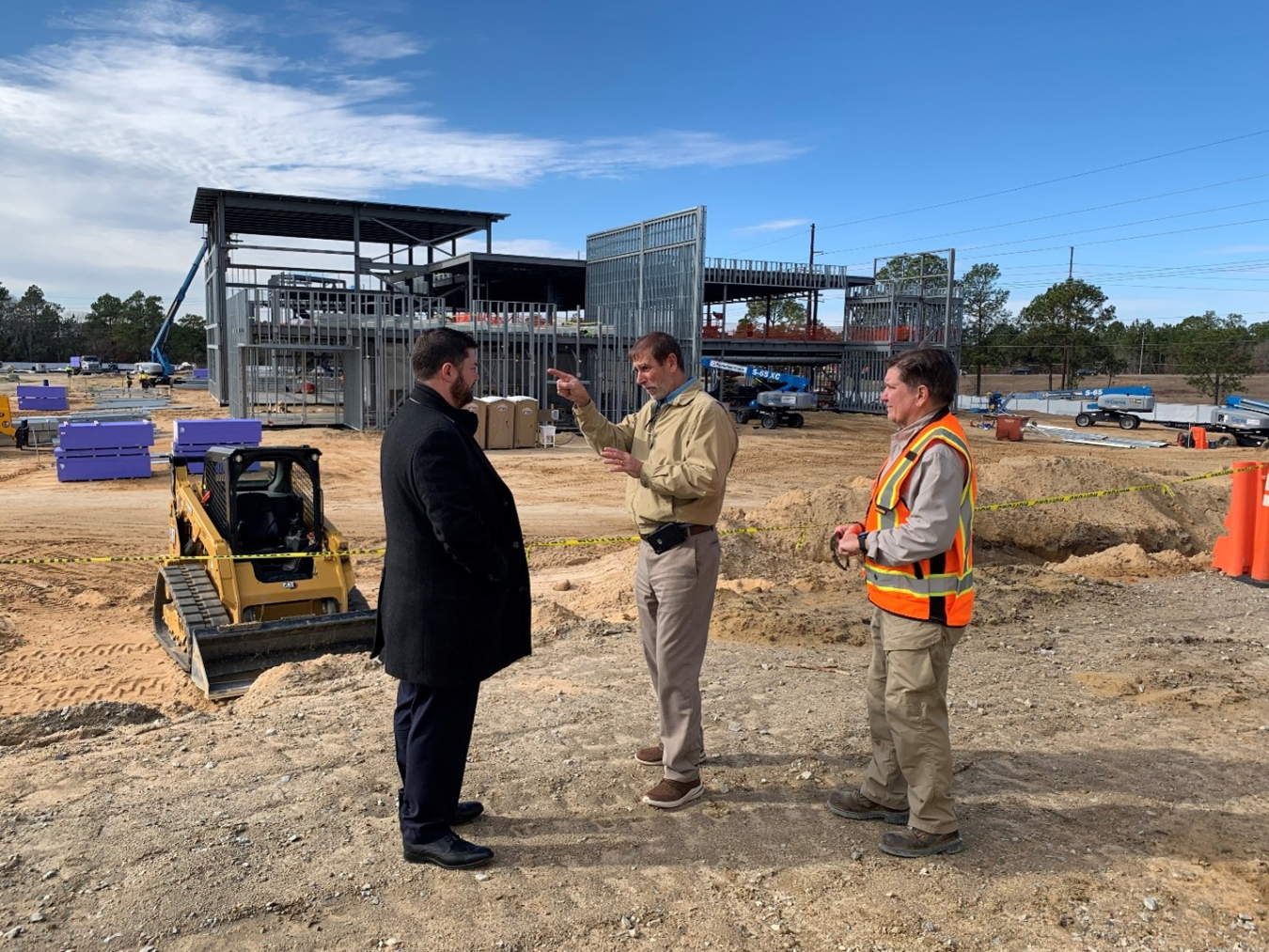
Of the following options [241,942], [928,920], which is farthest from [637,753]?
[241,942]

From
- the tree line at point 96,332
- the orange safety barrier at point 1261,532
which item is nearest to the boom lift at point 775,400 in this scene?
the orange safety barrier at point 1261,532

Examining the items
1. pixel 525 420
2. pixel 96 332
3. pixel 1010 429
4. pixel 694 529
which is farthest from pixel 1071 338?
pixel 96 332

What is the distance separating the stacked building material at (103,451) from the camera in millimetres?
16688

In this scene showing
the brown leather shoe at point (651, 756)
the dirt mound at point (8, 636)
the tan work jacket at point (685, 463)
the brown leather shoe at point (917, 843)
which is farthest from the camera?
the dirt mound at point (8, 636)

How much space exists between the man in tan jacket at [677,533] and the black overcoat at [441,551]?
Result: 2.12ft

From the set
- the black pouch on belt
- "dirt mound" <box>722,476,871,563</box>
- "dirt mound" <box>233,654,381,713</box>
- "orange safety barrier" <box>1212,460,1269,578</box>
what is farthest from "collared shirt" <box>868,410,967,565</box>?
"orange safety barrier" <box>1212,460,1269,578</box>

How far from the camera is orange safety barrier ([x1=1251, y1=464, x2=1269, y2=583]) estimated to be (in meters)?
8.27

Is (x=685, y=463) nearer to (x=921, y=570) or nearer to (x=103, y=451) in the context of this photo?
(x=921, y=570)

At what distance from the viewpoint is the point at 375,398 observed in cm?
2608

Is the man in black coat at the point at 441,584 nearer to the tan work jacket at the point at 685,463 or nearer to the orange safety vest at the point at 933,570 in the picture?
the tan work jacket at the point at 685,463

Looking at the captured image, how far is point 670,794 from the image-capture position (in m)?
3.82

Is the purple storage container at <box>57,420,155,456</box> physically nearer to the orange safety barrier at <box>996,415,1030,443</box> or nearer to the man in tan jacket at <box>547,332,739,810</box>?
the man in tan jacket at <box>547,332,739,810</box>

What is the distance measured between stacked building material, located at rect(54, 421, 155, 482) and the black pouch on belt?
16.3 m

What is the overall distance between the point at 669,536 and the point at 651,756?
119 cm
